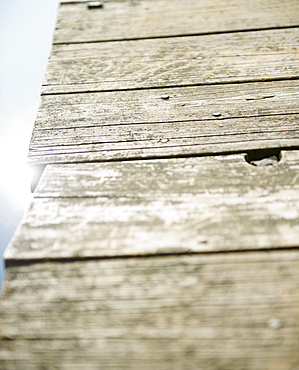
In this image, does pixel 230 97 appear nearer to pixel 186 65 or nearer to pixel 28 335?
pixel 186 65

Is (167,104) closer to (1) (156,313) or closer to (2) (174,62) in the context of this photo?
(2) (174,62)

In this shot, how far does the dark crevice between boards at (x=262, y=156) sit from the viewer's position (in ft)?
2.93

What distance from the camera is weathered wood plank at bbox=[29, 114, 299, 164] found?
0.93 meters

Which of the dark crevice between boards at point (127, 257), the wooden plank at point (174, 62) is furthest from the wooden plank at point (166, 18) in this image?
the dark crevice between boards at point (127, 257)

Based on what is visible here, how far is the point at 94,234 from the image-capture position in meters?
0.70

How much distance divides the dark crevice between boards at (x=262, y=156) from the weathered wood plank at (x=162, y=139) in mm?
15

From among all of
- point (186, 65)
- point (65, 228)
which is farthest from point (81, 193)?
point (186, 65)

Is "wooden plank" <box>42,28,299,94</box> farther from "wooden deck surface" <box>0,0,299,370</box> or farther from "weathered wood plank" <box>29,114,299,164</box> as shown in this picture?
"weathered wood plank" <box>29,114,299,164</box>

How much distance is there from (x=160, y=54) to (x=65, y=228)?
974mm

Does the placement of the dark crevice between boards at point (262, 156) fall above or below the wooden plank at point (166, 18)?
below

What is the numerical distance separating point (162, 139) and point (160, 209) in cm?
31

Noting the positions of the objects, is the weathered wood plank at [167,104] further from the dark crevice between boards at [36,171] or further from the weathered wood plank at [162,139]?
the dark crevice between boards at [36,171]

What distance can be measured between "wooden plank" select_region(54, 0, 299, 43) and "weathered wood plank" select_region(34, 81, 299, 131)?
486 mm

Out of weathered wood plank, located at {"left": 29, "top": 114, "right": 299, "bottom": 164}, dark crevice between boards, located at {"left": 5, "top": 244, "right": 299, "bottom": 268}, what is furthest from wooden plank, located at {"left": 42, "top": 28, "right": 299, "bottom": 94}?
dark crevice between boards, located at {"left": 5, "top": 244, "right": 299, "bottom": 268}
